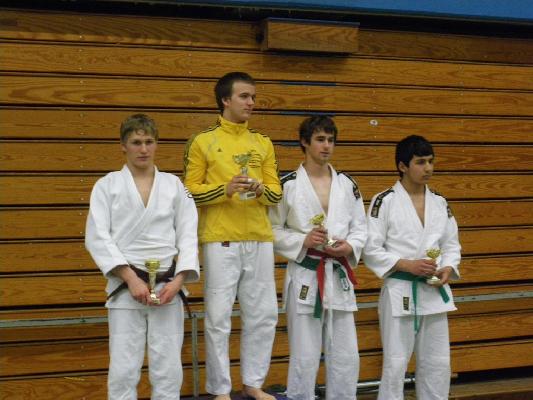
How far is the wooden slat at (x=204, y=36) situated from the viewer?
260 inches

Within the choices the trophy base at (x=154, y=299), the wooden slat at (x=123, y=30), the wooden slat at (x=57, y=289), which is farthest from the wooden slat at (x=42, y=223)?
the trophy base at (x=154, y=299)

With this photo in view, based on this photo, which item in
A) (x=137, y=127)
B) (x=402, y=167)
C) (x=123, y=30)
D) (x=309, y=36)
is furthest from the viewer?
(x=309, y=36)

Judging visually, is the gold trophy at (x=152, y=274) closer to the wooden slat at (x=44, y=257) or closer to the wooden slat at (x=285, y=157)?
the wooden slat at (x=44, y=257)

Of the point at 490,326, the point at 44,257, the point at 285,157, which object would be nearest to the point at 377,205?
the point at 285,157

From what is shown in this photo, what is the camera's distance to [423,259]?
5.80 meters

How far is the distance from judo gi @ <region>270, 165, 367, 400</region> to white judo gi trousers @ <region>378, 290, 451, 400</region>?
29 centimetres

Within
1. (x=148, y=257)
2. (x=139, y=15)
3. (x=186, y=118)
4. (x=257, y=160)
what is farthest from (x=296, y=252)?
(x=139, y=15)

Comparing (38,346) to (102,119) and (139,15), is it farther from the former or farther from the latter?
(139,15)

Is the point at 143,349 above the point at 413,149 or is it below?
below

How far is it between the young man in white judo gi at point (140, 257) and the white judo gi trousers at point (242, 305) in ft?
0.77

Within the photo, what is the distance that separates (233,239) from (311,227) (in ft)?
1.90

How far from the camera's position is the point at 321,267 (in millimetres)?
5637

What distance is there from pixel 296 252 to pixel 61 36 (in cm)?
265

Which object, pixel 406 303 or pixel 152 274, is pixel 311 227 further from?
pixel 152 274
